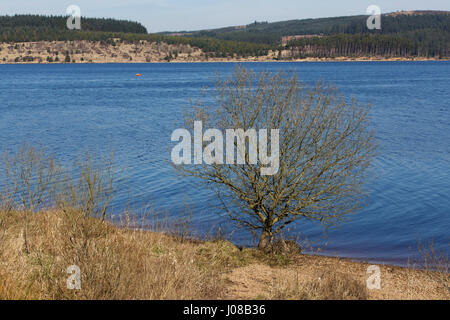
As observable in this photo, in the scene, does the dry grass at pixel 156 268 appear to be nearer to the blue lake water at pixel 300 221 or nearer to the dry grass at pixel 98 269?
the dry grass at pixel 98 269

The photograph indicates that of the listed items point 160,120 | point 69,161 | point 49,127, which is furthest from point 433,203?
point 49,127

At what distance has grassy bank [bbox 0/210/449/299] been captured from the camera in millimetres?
10078

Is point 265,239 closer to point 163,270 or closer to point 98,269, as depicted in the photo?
point 163,270

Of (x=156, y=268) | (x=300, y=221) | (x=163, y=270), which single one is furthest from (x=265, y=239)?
(x=163, y=270)

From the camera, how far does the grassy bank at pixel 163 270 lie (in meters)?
10.1

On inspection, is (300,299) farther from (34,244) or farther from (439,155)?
(439,155)

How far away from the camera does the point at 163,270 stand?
11.2 meters

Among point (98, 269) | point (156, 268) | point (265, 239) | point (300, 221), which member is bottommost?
point (300, 221)

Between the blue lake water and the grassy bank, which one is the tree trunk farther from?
the blue lake water

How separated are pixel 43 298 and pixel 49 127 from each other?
121 ft

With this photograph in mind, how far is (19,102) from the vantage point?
212 feet

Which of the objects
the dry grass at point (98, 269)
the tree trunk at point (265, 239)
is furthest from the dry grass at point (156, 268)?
the tree trunk at point (265, 239)
